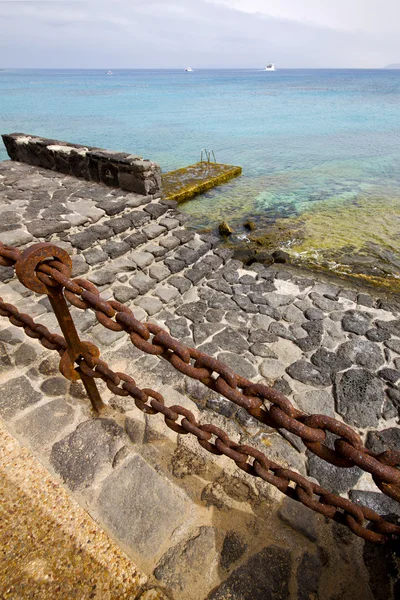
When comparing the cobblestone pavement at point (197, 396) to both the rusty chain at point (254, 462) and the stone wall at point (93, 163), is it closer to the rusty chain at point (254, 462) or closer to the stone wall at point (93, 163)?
the stone wall at point (93, 163)

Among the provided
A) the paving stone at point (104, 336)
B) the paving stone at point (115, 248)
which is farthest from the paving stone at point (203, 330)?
the paving stone at point (115, 248)

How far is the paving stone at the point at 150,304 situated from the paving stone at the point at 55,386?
1.99 meters

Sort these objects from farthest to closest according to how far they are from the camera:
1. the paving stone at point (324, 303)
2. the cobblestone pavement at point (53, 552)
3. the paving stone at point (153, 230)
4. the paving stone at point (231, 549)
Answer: the paving stone at point (153, 230)
the paving stone at point (324, 303)
the paving stone at point (231, 549)
the cobblestone pavement at point (53, 552)

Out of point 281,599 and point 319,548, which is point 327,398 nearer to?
point 319,548

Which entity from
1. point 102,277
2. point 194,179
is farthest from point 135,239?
point 194,179

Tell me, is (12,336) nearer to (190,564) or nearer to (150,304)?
(150,304)

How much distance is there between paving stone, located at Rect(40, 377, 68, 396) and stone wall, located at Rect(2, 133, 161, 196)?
4.44m

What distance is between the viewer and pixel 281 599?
5.52 feet

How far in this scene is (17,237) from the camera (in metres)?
4.71

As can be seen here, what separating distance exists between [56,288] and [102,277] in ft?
11.3

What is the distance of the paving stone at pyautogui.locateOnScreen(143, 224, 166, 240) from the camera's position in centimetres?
592

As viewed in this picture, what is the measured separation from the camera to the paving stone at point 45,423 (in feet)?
7.93

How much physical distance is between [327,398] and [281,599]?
2218 mm

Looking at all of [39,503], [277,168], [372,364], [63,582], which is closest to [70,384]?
[39,503]
